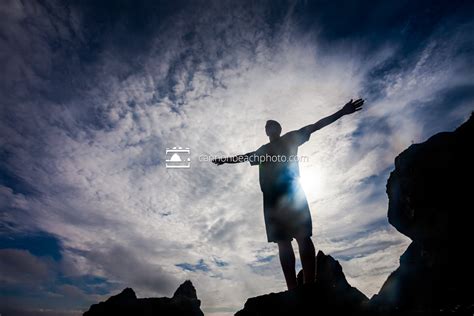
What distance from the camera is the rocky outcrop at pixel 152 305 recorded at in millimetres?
24834

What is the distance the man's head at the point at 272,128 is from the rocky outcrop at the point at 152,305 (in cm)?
2310

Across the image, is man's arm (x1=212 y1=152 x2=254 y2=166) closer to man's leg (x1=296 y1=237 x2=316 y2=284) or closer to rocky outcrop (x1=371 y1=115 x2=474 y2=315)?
man's leg (x1=296 y1=237 x2=316 y2=284)

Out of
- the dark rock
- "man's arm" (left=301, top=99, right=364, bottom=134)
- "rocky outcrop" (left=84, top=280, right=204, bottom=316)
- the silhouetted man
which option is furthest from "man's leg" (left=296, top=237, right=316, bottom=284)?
the dark rock

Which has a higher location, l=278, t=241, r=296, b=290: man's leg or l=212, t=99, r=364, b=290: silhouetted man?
l=212, t=99, r=364, b=290: silhouetted man

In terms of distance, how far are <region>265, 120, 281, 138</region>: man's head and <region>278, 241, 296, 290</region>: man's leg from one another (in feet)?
8.78

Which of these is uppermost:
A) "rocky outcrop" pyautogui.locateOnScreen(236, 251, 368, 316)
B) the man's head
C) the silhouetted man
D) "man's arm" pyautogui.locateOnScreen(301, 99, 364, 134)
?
the man's head

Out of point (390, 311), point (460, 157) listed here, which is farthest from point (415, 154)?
point (390, 311)

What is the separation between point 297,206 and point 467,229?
21243 millimetres

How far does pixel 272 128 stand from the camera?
5.91 meters

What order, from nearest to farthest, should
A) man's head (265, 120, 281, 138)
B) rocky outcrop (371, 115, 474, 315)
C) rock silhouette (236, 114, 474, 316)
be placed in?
1. man's head (265, 120, 281, 138)
2. rock silhouette (236, 114, 474, 316)
3. rocky outcrop (371, 115, 474, 315)

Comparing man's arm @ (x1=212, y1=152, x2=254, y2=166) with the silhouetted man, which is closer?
the silhouetted man

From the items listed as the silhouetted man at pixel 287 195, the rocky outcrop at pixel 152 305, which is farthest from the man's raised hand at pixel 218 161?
the rocky outcrop at pixel 152 305

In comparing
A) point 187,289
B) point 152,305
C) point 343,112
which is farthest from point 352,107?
point 187,289

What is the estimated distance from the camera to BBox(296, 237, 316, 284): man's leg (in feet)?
14.1
